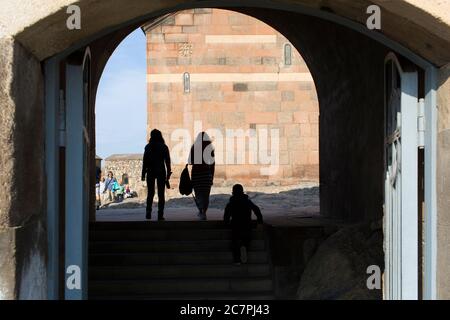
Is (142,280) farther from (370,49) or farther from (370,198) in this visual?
(370,49)

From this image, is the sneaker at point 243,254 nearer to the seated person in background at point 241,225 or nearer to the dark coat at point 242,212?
the seated person in background at point 241,225

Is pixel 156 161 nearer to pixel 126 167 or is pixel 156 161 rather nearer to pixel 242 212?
pixel 242 212

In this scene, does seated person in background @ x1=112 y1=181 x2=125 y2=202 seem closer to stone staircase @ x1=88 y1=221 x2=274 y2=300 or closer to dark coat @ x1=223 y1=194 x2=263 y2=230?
stone staircase @ x1=88 y1=221 x2=274 y2=300

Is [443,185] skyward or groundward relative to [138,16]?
groundward

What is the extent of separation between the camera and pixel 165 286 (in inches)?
303

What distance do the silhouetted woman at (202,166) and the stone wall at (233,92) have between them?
32.3 ft

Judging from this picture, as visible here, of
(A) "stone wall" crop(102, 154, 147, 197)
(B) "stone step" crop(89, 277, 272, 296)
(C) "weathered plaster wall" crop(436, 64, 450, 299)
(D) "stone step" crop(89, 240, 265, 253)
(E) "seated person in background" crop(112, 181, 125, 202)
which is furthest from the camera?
(A) "stone wall" crop(102, 154, 147, 197)

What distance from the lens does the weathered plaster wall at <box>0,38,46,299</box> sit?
3.20 meters

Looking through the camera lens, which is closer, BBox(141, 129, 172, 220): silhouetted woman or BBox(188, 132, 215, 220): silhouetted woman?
BBox(188, 132, 215, 220): silhouetted woman

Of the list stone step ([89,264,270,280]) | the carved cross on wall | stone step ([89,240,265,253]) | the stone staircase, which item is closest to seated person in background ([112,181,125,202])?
the carved cross on wall

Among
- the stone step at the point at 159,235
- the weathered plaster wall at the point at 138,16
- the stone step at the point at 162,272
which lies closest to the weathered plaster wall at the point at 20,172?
the weathered plaster wall at the point at 138,16

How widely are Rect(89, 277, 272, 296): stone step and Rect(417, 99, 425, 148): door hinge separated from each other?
4.24 metres

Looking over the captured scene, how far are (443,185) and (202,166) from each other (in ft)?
20.1

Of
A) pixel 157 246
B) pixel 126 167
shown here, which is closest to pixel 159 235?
pixel 157 246
